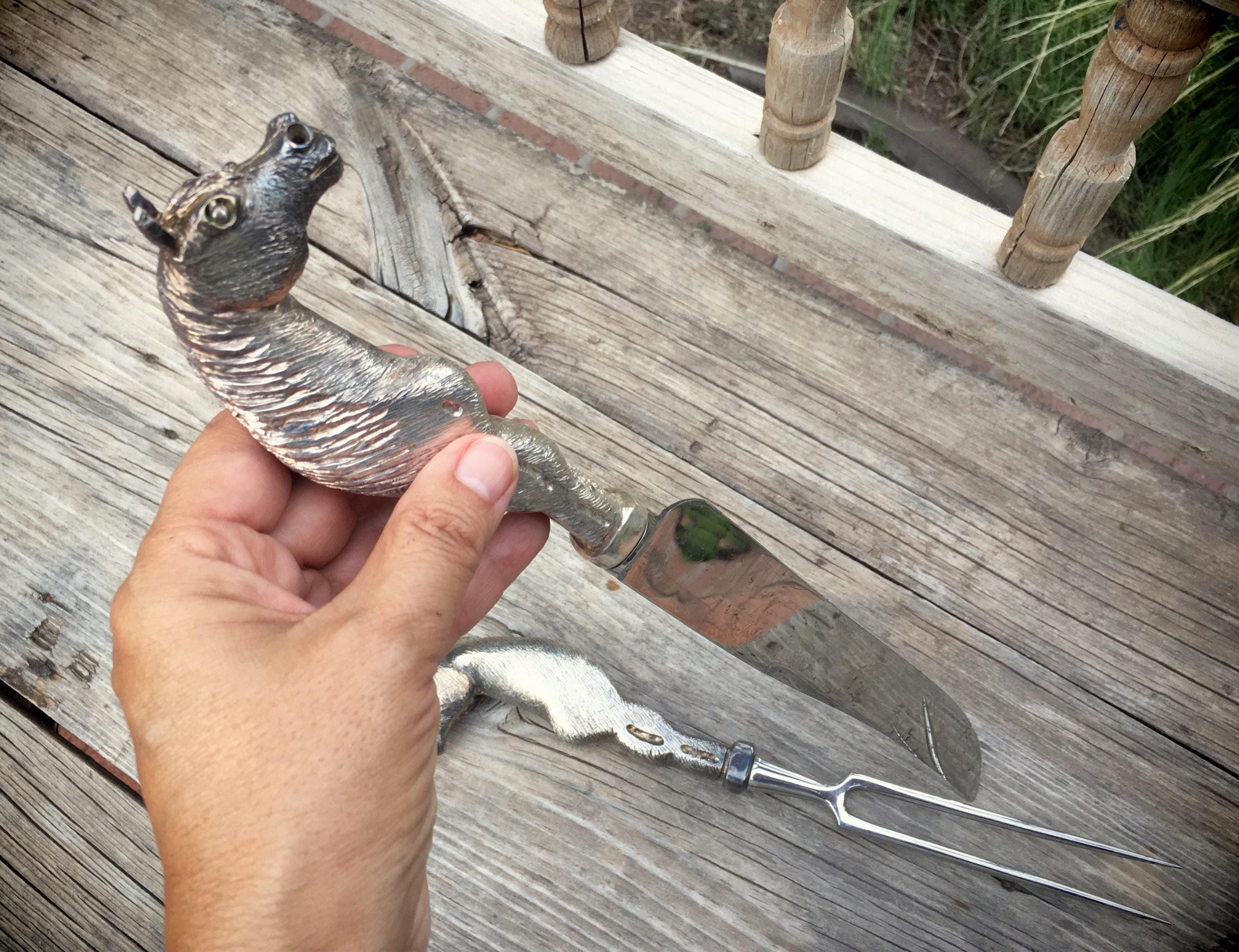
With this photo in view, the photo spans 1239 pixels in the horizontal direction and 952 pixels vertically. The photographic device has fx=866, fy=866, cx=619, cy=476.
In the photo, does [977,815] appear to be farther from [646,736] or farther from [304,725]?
[304,725]

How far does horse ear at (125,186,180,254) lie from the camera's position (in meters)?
0.60

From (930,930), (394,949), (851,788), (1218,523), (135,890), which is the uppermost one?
(1218,523)

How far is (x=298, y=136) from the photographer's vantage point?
657mm

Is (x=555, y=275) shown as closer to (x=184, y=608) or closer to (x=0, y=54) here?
(x=184, y=608)

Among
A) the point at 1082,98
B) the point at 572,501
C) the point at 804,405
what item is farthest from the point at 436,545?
the point at 1082,98

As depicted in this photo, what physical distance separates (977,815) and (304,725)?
835mm

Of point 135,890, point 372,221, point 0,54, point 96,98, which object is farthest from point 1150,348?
point 0,54

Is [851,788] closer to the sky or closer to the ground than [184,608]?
closer to the ground

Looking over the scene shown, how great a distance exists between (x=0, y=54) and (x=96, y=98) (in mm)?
206

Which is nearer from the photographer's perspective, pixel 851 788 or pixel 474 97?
pixel 851 788

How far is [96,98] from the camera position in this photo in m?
1.43

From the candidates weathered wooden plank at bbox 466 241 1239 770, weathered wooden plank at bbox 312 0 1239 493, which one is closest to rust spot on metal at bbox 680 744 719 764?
weathered wooden plank at bbox 466 241 1239 770

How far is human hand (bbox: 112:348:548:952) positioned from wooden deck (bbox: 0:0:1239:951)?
394 mm

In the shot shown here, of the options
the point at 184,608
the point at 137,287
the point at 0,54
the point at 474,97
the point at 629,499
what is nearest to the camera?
the point at 184,608
